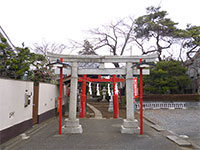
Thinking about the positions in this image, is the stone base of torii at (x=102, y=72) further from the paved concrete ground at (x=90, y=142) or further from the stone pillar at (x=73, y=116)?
the paved concrete ground at (x=90, y=142)

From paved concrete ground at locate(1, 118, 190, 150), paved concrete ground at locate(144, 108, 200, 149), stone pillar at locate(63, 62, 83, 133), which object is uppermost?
stone pillar at locate(63, 62, 83, 133)

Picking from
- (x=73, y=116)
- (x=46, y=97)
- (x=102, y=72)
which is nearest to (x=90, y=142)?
(x=73, y=116)

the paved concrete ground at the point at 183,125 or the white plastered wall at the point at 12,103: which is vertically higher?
the white plastered wall at the point at 12,103

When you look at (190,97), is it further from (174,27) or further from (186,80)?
(174,27)

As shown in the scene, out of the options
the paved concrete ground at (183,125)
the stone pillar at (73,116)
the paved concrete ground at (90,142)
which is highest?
the stone pillar at (73,116)

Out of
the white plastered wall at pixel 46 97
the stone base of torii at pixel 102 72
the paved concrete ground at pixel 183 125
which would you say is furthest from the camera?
the white plastered wall at pixel 46 97

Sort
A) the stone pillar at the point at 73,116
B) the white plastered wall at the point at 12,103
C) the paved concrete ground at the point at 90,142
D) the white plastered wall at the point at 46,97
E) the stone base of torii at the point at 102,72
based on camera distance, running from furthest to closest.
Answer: the white plastered wall at the point at 46,97 → the stone base of torii at the point at 102,72 → the stone pillar at the point at 73,116 → the white plastered wall at the point at 12,103 → the paved concrete ground at the point at 90,142

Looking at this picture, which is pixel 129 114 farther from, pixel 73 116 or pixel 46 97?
pixel 46 97

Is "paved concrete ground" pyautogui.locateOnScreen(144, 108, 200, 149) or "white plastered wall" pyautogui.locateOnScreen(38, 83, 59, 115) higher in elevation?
"white plastered wall" pyautogui.locateOnScreen(38, 83, 59, 115)

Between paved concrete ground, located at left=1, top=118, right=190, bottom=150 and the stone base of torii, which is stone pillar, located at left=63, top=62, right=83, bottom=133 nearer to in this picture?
the stone base of torii

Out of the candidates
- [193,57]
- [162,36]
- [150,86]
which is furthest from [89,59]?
[193,57]

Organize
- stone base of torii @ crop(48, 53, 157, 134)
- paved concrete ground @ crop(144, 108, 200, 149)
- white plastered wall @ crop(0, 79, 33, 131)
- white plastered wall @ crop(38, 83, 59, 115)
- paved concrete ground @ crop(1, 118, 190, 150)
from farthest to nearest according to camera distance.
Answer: white plastered wall @ crop(38, 83, 59, 115) < stone base of torii @ crop(48, 53, 157, 134) < paved concrete ground @ crop(144, 108, 200, 149) < white plastered wall @ crop(0, 79, 33, 131) < paved concrete ground @ crop(1, 118, 190, 150)

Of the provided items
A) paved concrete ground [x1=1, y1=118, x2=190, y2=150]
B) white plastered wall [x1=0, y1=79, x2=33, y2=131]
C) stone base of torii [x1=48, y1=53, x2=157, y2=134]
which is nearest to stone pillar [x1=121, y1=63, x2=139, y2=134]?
stone base of torii [x1=48, y1=53, x2=157, y2=134]

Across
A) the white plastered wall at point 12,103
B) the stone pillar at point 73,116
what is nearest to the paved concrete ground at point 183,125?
the stone pillar at point 73,116
